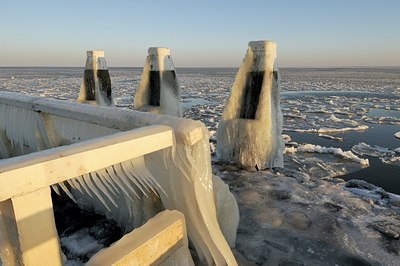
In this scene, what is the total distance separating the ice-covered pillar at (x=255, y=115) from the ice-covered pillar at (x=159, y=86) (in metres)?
1.51

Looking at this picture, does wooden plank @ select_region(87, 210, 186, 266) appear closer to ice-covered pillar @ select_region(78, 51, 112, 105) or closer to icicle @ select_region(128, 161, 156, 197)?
icicle @ select_region(128, 161, 156, 197)

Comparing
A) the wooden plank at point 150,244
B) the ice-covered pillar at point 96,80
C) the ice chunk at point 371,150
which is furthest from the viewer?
the ice chunk at point 371,150

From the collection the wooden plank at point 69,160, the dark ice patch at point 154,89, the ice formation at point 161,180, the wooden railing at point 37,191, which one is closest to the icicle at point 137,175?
the ice formation at point 161,180

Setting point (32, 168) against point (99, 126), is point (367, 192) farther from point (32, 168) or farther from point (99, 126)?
point (32, 168)

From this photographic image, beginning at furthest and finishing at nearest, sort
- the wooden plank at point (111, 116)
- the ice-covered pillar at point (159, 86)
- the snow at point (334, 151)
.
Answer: the snow at point (334, 151) < the ice-covered pillar at point (159, 86) < the wooden plank at point (111, 116)

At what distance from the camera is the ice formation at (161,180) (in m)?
2.39

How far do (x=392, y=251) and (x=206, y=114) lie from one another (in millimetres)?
11510

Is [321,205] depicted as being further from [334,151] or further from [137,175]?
[334,151]

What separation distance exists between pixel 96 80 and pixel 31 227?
24.2 feet

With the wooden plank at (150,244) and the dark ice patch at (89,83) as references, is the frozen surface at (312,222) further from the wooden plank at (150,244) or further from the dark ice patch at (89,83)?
the dark ice patch at (89,83)

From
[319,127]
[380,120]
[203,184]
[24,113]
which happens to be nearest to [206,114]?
[319,127]

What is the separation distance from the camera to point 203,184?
2.66m

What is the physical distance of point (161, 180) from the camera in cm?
271

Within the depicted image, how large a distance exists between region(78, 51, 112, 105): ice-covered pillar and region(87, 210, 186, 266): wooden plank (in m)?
6.84
